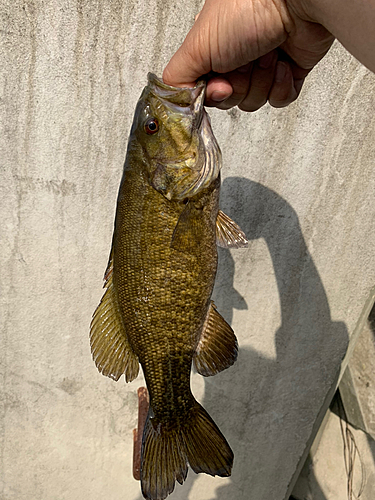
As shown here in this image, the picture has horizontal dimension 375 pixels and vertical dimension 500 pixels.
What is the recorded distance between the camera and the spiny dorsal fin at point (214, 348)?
1.14 m

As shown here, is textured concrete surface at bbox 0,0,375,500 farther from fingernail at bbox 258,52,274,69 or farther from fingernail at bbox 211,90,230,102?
Result: fingernail at bbox 211,90,230,102

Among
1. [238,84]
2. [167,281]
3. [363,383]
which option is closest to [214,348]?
[167,281]

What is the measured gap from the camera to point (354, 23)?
0.73 m

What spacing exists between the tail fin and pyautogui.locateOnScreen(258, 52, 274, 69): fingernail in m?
1.13

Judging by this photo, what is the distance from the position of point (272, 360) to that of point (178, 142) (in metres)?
1.43

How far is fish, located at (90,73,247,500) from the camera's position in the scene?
106 centimetres

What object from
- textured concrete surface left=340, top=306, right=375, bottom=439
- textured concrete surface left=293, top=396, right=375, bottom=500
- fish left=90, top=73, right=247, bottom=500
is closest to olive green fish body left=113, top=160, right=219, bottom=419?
fish left=90, top=73, right=247, bottom=500

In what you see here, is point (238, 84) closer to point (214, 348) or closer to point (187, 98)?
point (187, 98)

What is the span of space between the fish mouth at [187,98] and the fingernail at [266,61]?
0.99 ft

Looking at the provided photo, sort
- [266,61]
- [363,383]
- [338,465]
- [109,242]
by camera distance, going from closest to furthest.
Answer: [266,61]
[109,242]
[363,383]
[338,465]

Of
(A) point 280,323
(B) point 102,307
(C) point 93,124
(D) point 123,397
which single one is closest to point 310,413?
(A) point 280,323

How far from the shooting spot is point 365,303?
1.96 m

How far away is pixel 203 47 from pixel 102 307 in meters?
0.79

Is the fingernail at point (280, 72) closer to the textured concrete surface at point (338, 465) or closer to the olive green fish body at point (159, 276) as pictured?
the olive green fish body at point (159, 276)
